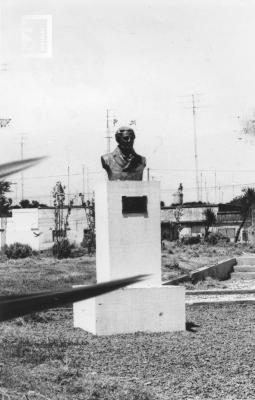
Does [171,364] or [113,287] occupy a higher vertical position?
[113,287]

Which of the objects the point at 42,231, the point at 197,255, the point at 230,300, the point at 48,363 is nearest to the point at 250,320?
the point at 230,300

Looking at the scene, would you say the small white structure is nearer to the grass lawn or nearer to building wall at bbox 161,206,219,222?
the grass lawn

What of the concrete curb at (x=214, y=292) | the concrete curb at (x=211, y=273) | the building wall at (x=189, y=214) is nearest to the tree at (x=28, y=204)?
the building wall at (x=189, y=214)

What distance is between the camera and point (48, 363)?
18.2ft

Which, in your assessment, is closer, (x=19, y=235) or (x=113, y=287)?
(x=113, y=287)

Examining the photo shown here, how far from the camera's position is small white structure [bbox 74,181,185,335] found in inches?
303

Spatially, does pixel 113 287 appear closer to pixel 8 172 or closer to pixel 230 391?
pixel 8 172

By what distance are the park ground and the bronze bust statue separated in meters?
1.97

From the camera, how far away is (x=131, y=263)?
26.0 feet

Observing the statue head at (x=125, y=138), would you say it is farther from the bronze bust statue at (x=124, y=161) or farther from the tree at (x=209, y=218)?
the tree at (x=209, y=218)

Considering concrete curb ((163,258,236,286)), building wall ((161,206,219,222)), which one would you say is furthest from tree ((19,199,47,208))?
concrete curb ((163,258,236,286))

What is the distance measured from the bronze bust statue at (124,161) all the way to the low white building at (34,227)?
1245 inches

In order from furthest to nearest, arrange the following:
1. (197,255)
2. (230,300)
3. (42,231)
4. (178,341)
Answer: (42,231), (197,255), (230,300), (178,341)

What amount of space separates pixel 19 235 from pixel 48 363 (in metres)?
35.7
